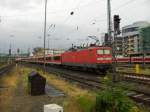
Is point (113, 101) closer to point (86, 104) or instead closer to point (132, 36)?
point (86, 104)

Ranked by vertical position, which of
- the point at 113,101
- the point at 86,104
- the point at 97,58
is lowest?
the point at 86,104

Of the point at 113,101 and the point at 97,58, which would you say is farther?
the point at 97,58

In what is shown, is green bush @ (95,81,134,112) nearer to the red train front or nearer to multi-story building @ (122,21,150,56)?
the red train front

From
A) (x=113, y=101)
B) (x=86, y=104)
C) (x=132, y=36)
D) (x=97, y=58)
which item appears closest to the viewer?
Answer: (x=113, y=101)

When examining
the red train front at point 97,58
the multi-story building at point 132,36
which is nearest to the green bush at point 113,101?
the red train front at point 97,58

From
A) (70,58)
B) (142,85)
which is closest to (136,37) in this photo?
(70,58)

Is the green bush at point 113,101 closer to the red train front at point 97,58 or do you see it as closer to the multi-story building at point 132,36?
the red train front at point 97,58

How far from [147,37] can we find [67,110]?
110736mm

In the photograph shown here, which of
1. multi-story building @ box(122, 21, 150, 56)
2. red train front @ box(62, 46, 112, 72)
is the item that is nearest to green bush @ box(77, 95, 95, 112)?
red train front @ box(62, 46, 112, 72)

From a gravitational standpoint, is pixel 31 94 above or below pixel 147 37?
below

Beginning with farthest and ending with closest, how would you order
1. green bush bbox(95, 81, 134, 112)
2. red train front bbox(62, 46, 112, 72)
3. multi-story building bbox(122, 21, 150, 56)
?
1. multi-story building bbox(122, 21, 150, 56)
2. red train front bbox(62, 46, 112, 72)
3. green bush bbox(95, 81, 134, 112)

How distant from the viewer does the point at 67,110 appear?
1254cm

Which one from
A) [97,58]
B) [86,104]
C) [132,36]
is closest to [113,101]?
[86,104]

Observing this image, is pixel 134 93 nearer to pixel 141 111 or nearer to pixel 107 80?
Answer: pixel 141 111
